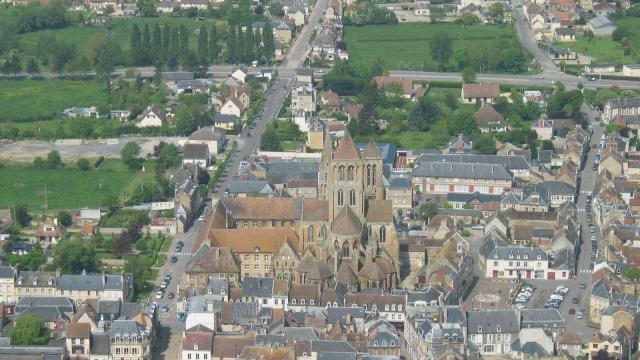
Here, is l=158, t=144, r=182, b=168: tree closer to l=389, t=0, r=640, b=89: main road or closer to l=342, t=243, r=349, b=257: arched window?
l=342, t=243, r=349, b=257: arched window

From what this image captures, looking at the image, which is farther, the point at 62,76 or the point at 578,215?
the point at 62,76

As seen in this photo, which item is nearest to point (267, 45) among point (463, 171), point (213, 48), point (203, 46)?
point (213, 48)

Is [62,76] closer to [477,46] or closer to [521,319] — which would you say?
[477,46]

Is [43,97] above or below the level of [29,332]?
below

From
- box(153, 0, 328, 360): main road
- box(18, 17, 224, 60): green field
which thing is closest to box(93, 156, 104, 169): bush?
box(153, 0, 328, 360): main road

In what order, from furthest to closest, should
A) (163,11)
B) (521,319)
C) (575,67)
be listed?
(163,11) → (575,67) → (521,319)

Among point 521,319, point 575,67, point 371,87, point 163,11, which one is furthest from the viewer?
point 163,11

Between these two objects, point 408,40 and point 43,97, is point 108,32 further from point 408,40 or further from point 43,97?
point 408,40

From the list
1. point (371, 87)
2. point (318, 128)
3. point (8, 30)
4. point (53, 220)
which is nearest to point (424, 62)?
point (371, 87)
